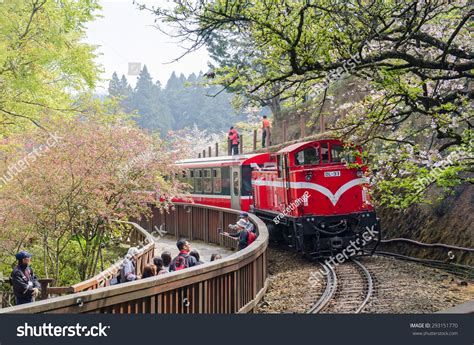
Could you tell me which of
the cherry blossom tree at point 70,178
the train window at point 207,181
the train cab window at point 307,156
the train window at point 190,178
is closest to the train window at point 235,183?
the train window at point 207,181

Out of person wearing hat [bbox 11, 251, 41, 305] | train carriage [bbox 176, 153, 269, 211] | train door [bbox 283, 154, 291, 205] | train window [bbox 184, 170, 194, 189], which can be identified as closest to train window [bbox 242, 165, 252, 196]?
train carriage [bbox 176, 153, 269, 211]

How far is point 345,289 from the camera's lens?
11578 millimetres

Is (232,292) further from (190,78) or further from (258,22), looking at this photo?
(190,78)

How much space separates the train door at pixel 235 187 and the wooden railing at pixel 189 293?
7706mm

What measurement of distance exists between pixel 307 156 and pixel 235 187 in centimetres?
635

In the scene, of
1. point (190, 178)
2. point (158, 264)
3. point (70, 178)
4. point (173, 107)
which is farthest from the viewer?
point (173, 107)

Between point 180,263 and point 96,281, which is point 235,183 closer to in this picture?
point 180,263

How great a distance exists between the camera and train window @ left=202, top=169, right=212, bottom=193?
23353 millimetres

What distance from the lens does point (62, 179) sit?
12.4m

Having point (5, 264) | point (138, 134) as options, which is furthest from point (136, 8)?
point (5, 264)

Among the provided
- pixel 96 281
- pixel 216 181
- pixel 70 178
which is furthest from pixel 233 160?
pixel 96 281

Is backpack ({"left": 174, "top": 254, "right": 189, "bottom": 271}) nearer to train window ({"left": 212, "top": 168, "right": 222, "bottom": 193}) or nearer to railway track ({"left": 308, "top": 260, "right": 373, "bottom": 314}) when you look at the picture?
railway track ({"left": 308, "top": 260, "right": 373, "bottom": 314})

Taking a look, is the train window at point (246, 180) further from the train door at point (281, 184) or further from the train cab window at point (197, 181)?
the train cab window at point (197, 181)

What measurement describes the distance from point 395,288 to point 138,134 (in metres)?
7.71
